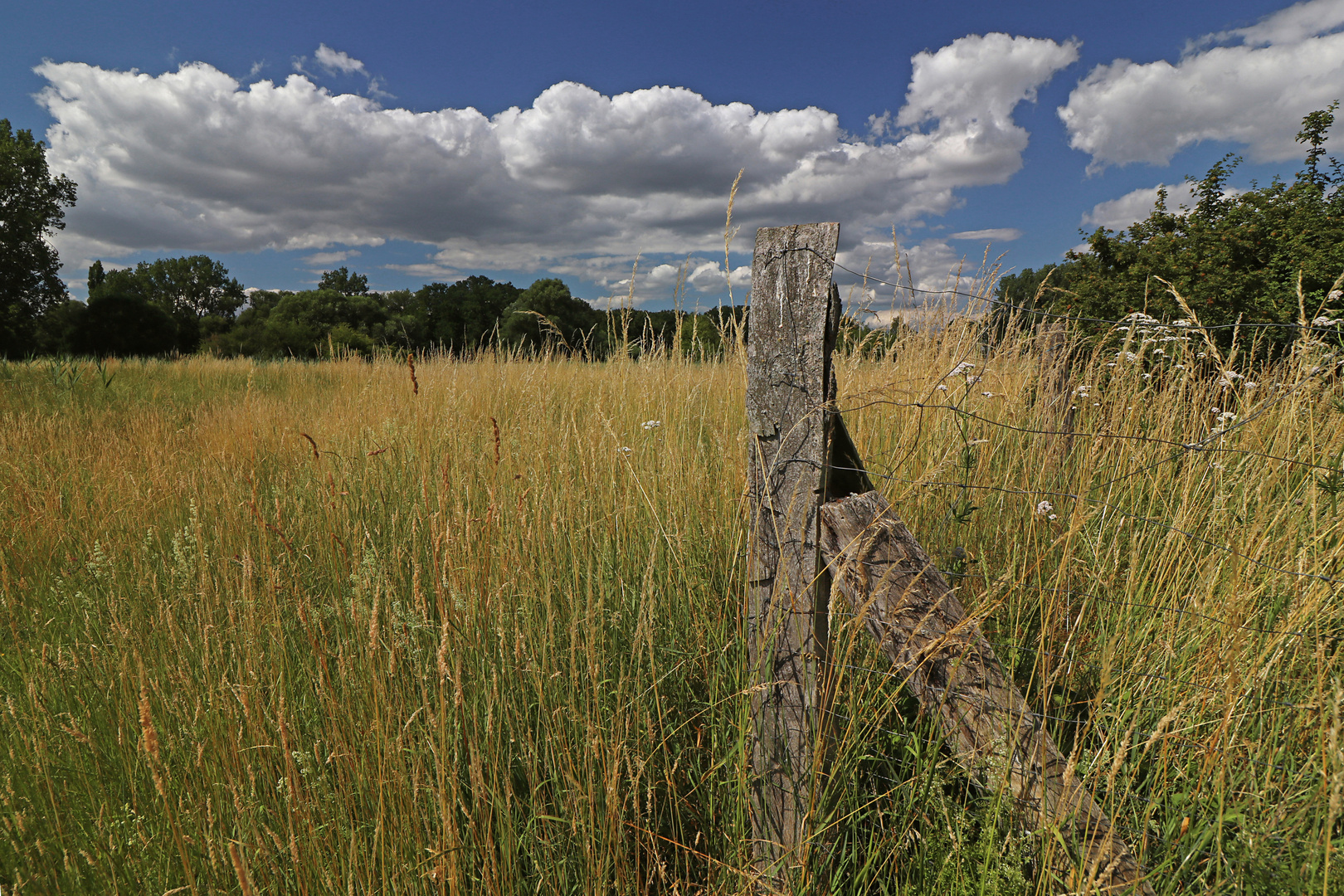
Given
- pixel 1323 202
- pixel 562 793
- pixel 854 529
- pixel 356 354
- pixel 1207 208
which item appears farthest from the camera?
pixel 1207 208

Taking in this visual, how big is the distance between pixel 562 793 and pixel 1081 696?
1770 millimetres

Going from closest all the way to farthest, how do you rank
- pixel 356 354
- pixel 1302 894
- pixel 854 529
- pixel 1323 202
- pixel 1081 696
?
pixel 1302 894
pixel 854 529
pixel 1081 696
pixel 1323 202
pixel 356 354

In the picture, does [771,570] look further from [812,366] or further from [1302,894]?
[1302,894]

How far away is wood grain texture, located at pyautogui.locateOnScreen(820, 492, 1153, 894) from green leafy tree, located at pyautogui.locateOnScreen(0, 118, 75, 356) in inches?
1448

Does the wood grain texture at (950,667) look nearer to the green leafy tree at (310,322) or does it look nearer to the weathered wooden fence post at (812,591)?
the weathered wooden fence post at (812,591)

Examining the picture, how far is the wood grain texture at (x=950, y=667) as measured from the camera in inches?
55.9

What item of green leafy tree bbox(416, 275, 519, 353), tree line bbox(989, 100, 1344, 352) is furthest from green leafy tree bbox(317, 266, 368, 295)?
tree line bbox(989, 100, 1344, 352)

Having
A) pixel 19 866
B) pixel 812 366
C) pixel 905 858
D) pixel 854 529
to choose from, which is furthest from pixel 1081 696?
pixel 19 866

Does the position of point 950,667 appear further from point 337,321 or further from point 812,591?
point 337,321

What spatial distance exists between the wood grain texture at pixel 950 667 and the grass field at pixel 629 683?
8 centimetres

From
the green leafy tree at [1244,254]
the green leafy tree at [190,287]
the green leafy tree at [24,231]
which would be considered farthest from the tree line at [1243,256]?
the green leafy tree at [190,287]

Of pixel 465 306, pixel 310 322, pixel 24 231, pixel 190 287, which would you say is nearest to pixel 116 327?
pixel 24 231

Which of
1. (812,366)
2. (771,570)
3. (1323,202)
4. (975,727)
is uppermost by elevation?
(1323,202)

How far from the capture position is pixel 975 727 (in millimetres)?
1535
